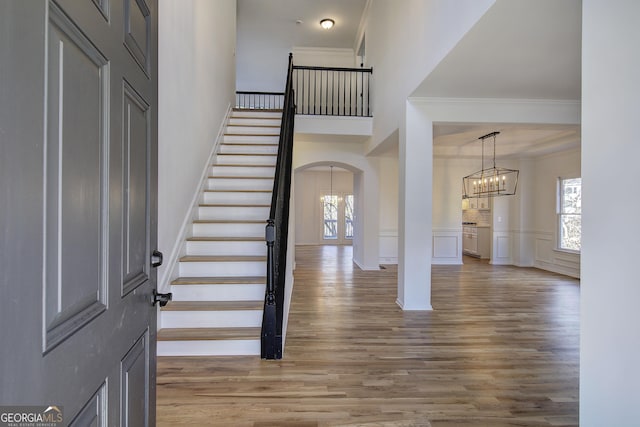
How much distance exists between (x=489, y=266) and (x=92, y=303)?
842 centimetres

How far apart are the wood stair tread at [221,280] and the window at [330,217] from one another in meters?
9.53

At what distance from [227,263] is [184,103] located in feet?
5.94

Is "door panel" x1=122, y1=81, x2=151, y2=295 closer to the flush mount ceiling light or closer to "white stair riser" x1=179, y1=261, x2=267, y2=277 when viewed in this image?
"white stair riser" x1=179, y1=261, x2=267, y2=277

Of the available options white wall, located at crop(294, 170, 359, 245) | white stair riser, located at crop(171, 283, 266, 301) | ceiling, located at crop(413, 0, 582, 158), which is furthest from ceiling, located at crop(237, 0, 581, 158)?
white wall, located at crop(294, 170, 359, 245)

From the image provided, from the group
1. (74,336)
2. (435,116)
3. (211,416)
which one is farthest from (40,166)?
(435,116)

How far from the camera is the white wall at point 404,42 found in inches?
108

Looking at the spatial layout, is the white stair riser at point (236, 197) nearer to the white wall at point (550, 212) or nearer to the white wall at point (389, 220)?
the white wall at point (389, 220)

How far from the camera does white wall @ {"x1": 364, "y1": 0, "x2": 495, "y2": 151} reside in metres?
2.75

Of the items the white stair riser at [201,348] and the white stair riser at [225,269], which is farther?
the white stair riser at [225,269]

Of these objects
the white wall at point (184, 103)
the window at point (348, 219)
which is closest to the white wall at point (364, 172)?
the white wall at point (184, 103)

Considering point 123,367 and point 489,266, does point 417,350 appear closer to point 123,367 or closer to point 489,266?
point 123,367

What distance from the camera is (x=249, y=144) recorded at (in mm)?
5016

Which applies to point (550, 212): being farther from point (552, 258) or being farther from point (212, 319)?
point (212, 319)

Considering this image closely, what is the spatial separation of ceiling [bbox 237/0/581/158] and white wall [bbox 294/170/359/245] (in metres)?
6.07
